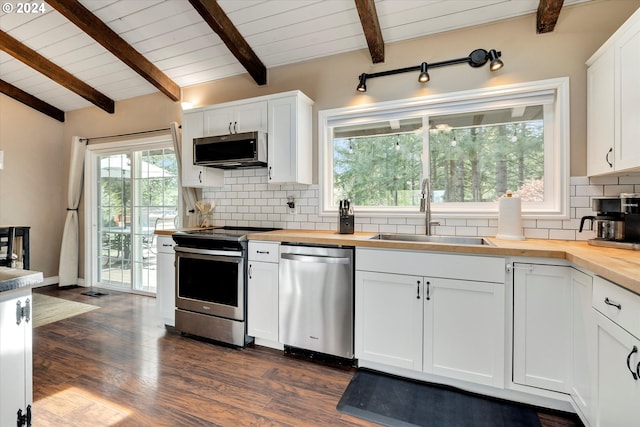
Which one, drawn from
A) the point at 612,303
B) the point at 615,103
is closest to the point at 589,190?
the point at 615,103

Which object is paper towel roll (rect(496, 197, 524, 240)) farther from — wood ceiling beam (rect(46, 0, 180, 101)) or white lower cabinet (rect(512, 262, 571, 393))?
wood ceiling beam (rect(46, 0, 180, 101))

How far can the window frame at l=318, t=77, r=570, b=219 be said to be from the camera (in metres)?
2.24

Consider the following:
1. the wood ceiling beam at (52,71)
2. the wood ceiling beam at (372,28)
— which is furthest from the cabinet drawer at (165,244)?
the wood ceiling beam at (372,28)

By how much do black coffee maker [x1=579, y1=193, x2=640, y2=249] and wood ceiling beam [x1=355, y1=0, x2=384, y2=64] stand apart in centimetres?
193

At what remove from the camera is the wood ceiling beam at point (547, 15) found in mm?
2095

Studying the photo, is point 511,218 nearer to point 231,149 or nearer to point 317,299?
point 317,299

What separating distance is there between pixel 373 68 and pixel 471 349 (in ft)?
7.69

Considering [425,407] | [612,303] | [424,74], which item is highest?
[424,74]

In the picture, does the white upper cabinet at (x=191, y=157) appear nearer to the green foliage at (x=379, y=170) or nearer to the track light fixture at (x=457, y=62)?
the green foliage at (x=379, y=170)

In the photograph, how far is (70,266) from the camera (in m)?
4.50

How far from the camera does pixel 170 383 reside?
2.07 m

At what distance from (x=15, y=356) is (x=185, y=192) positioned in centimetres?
250

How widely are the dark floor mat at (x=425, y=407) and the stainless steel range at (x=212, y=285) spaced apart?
111 centimetres

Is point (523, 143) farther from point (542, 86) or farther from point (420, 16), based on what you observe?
point (420, 16)
